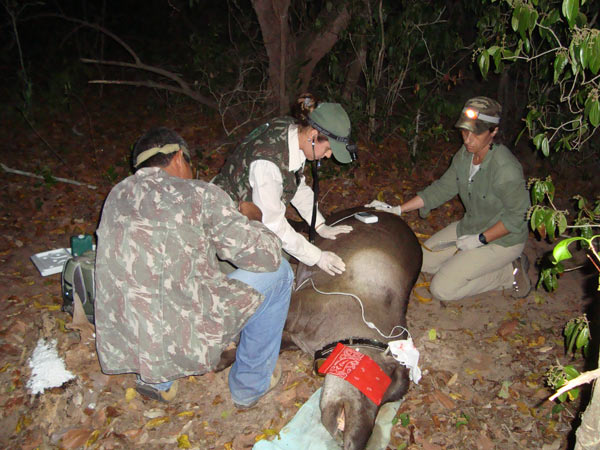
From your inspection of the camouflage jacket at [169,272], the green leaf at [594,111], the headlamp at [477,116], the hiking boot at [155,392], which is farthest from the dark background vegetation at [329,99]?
the green leaf at [594,111]

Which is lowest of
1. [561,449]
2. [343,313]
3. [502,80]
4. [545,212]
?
[561,449]

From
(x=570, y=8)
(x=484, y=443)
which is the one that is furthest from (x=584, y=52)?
(x=484, y=443)

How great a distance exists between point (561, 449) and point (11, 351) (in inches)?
155

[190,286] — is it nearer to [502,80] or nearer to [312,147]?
[312,147]

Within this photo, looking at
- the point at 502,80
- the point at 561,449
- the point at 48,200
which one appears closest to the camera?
the point at 561,449

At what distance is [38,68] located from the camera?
35.0ft

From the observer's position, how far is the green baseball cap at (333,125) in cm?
295

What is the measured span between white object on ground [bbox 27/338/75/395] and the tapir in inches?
61.3

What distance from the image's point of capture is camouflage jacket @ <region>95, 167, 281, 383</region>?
2160 millimetres

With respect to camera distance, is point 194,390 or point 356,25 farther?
point 356,25

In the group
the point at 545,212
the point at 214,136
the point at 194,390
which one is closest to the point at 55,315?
the point at 194,390

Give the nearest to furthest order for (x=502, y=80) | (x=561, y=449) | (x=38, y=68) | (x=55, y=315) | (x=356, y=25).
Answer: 1. (x=561, y=449)
2. (x=55, y=315)
3. (x=356, y=25)
4. (x=502, y=80)
5. (x=38, y=68)

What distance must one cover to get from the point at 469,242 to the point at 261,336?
233 centimetres

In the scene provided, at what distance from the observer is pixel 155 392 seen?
2891 millimetres
